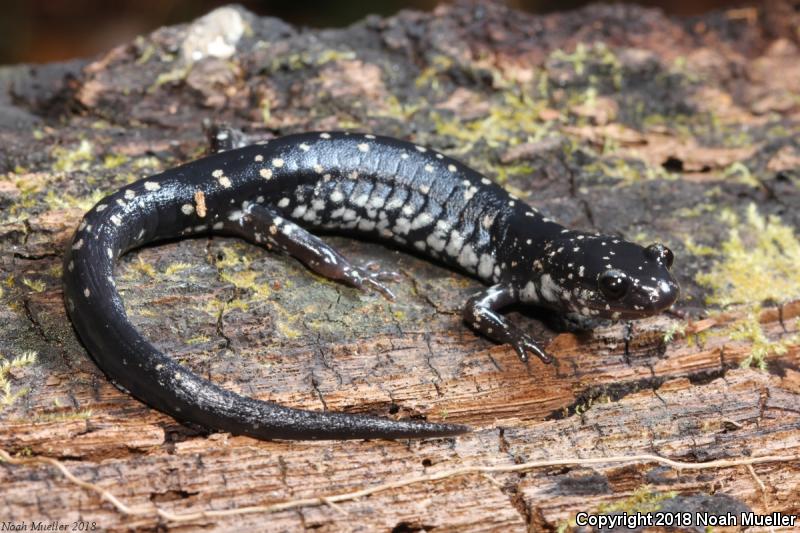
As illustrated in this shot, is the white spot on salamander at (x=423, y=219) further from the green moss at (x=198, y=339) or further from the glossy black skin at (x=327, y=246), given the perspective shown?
the green moss at (x=198, y=339)

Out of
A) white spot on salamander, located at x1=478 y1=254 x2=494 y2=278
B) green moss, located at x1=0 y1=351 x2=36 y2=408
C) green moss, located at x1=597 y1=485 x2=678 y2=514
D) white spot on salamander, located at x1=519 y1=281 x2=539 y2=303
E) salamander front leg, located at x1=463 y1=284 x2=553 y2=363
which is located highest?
white spot on salamander, located at x1=478 y1=254 x2=494 y2=278

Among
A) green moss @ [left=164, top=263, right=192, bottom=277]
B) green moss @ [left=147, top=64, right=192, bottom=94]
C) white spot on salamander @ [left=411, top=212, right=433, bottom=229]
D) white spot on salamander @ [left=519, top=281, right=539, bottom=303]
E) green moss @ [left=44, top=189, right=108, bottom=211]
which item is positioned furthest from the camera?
green moss @ [left=147, top=64, right=192, bottom=94]

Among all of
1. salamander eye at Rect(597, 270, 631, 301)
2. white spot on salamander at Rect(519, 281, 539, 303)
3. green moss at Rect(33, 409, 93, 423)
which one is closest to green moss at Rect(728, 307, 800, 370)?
salamander eye at Rect(597, 270, 631, 301)

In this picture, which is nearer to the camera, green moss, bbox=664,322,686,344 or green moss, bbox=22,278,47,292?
green moss, bbox=22,278,47,292

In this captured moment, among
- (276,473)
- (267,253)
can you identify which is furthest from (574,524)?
(267,253)

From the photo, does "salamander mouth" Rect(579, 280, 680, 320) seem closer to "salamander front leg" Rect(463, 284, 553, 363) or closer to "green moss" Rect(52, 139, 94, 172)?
"salamander front leg" Rect(463, 284, 553, 363)

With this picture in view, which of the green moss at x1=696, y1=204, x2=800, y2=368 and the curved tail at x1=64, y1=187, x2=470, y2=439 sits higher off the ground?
the green moss at x1=696, y1=204, x2=800, y2=368

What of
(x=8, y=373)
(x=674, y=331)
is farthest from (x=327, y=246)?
(x=674, y=331)
